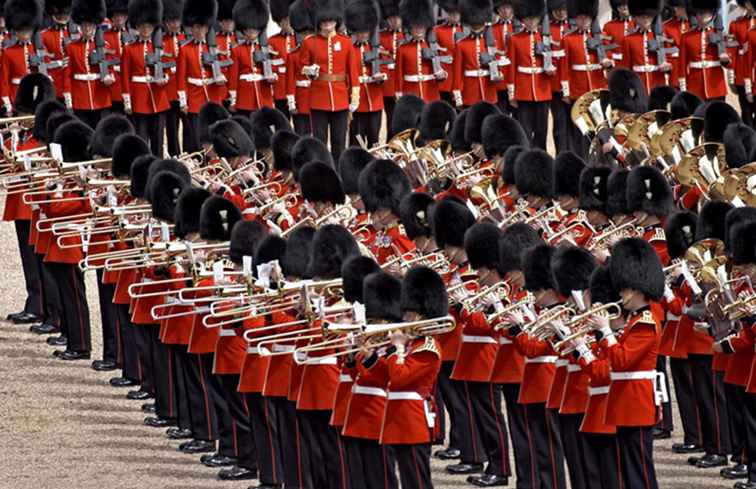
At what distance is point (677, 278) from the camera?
34.5ft

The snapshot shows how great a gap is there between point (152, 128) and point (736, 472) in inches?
314

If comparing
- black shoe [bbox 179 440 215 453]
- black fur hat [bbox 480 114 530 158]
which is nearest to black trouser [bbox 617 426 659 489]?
black shoe [bbox 179 440 215 453]

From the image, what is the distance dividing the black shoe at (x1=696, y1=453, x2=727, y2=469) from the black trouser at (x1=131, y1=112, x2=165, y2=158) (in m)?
7.47

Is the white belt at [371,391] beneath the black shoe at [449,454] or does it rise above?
above

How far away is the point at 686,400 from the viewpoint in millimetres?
11156

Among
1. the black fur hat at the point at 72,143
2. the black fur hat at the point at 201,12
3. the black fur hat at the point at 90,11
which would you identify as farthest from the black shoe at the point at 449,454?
the black fur hat at the point at 90,11

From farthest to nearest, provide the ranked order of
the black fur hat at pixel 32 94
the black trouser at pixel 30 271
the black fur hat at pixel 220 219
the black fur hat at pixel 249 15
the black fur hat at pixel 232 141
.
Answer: the black fur hat at pixel 249 15 < the black fur hat at pixel 32 94 < the black trouser at pixel 30 271 < the black fur hat at pixel 232 141 < the black fur hat at pixel 220 219

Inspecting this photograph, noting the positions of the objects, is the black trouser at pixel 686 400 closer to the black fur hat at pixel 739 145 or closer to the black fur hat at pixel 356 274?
the black fur hat at pixel 739 145

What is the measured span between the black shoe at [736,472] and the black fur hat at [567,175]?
1.73 m

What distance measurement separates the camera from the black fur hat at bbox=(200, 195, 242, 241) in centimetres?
1101

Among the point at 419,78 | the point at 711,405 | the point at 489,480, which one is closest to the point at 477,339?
the point at 489,480

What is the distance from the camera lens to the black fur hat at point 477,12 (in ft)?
55.3

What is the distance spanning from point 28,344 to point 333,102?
145 inches

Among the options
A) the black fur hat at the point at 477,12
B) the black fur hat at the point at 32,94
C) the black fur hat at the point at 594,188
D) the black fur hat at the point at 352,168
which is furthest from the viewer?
the black fur hat at the point at 477,12
